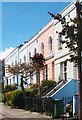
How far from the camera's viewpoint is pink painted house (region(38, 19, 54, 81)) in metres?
31.9

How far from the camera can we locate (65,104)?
22984mm

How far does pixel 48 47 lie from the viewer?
33.0m

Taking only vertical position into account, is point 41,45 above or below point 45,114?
above

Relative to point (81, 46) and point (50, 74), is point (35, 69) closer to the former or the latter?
point (50, 74)

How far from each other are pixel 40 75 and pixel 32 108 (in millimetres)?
9272

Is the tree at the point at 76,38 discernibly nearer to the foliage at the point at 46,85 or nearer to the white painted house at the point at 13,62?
the foliage at the point at 46,85

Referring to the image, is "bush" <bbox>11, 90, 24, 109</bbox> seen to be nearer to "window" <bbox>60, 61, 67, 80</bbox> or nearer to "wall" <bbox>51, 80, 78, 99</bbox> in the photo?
"window" <bbox>60, 61, 67, 80</bbox>

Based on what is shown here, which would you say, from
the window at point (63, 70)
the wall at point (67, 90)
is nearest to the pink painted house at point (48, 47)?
the window at point (63, 70)

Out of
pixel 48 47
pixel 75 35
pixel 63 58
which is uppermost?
pixel 48 47

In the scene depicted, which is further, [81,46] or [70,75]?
[70,75]

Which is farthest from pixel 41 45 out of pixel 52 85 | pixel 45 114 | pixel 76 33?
pixel 76 33


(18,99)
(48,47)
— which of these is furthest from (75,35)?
(48,47)

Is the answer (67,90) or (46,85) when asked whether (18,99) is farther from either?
(67,90)

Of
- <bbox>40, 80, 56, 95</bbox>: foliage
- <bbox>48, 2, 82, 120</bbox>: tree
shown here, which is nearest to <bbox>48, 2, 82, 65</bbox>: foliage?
<bbox>48, 2, 82, 120</bbox>: tree
